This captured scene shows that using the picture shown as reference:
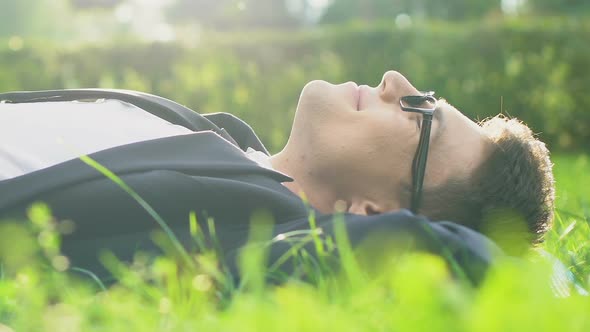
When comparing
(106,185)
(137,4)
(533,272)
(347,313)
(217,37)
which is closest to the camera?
(533,272)

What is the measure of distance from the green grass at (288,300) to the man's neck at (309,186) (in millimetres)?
1008

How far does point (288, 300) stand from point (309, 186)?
2.03 meters

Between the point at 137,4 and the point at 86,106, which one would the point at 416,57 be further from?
the point at 137,4

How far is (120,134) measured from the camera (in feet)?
9.61

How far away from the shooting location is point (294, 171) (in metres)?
3.24

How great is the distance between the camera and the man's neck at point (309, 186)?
3.16 m

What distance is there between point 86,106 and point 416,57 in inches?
349

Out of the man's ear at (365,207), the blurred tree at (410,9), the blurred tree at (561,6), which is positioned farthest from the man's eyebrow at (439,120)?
the blurred tree at (561,6)

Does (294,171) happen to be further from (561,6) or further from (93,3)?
(93,3)

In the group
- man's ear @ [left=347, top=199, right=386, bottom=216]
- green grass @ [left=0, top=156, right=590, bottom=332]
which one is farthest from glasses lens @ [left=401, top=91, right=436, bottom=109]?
green grass @ [left=0, top=156, right=590, bottom=332]

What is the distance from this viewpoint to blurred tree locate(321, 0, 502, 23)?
143 ft

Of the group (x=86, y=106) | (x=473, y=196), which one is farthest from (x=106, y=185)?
(x=473, y=196)

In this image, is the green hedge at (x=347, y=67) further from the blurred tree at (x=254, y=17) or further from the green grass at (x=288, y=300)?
the blurred tree at (x=254, y=17)

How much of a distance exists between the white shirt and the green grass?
1.09ft
